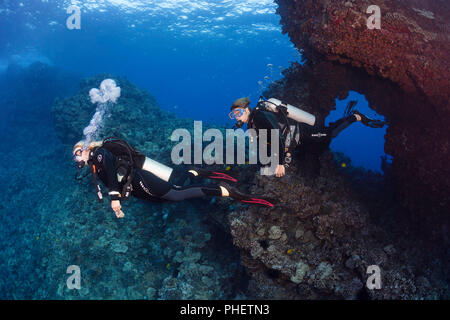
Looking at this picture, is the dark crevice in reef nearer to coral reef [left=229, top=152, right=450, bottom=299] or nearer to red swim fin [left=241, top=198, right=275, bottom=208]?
coral reef [left=229, top=152, right=450, bottom=299]

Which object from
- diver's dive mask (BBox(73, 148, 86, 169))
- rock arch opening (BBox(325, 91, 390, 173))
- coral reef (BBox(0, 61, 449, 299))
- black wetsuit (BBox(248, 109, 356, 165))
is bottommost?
rock arch opening (BBox(325, 91, 390, 173))

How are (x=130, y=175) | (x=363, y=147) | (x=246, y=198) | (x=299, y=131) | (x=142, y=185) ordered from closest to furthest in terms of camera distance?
(x=130, y=175)
(x=142, y=185)
(x=246, y=198)
(x=299, y=131)
(x=363, y=147)

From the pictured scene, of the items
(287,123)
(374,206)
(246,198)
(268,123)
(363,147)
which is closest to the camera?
(268,123)

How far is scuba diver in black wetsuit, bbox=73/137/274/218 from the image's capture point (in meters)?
4.09

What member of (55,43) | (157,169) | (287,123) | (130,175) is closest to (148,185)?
(157,169)

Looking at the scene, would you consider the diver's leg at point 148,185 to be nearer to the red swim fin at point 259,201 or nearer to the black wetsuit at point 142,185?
the black wetsuit at point 142,185

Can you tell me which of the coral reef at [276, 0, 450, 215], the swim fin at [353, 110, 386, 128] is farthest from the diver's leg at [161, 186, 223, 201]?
the coral reef at [276, 0, 450, 215]

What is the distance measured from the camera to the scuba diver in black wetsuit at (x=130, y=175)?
13.4 feet

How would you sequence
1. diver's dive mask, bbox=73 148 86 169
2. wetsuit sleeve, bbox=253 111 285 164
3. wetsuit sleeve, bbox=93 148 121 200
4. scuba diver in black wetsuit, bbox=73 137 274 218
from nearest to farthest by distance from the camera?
wetsuit sleeve, bbox=93 148 121 200
scuba diver in black wetsuit, bbox=73 137 274 218
diver's dive mask, bbox=73 148 86 169
wetsuit sleeve, bbox=253 111 285 164

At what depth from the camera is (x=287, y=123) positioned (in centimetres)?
495

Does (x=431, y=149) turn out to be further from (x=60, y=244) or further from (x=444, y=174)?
(x=60, y=244)

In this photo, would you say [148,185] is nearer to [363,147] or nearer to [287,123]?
[287,123]

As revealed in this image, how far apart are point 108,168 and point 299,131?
4235mm

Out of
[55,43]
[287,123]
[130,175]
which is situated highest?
[287,123]
